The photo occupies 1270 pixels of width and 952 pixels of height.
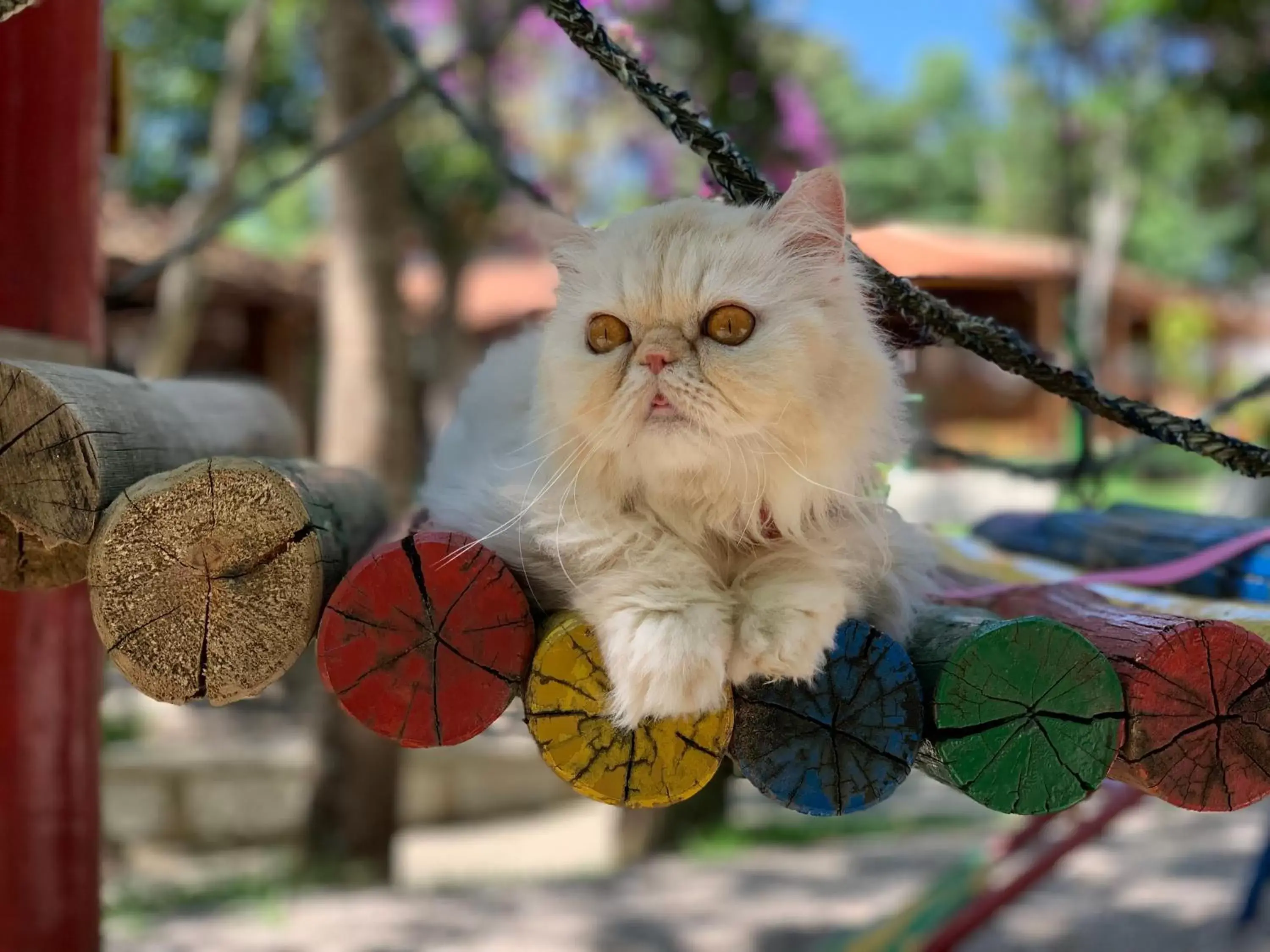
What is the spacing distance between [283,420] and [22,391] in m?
0.91

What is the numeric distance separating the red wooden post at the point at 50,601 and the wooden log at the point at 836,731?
1106 mm

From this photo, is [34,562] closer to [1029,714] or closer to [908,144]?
[1029,714]

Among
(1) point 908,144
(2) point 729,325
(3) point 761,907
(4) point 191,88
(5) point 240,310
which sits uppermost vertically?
(1) point 908,144

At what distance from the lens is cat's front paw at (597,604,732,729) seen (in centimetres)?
93

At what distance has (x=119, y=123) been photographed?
218 cm

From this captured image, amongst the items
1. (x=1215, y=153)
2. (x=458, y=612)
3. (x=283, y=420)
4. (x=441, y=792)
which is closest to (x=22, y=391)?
(x=458, y=612)

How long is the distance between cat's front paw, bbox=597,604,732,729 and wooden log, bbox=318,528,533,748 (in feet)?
0.35

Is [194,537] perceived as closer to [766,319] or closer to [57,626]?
[766,319]

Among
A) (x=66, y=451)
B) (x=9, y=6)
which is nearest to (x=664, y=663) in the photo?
(x=66, y=451)

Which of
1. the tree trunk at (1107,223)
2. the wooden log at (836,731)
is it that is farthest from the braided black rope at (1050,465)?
the tree trunk at (1107,223)

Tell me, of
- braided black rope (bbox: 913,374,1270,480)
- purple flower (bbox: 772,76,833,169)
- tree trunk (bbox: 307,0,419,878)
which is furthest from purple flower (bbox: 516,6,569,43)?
braided black rope (bbox: 913,374,1270,480)

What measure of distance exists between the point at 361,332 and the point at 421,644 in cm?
304

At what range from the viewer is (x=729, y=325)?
106 cm

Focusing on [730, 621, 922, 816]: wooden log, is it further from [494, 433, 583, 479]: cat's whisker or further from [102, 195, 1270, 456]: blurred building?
[102, 195, 1270, 456]: blurred building
